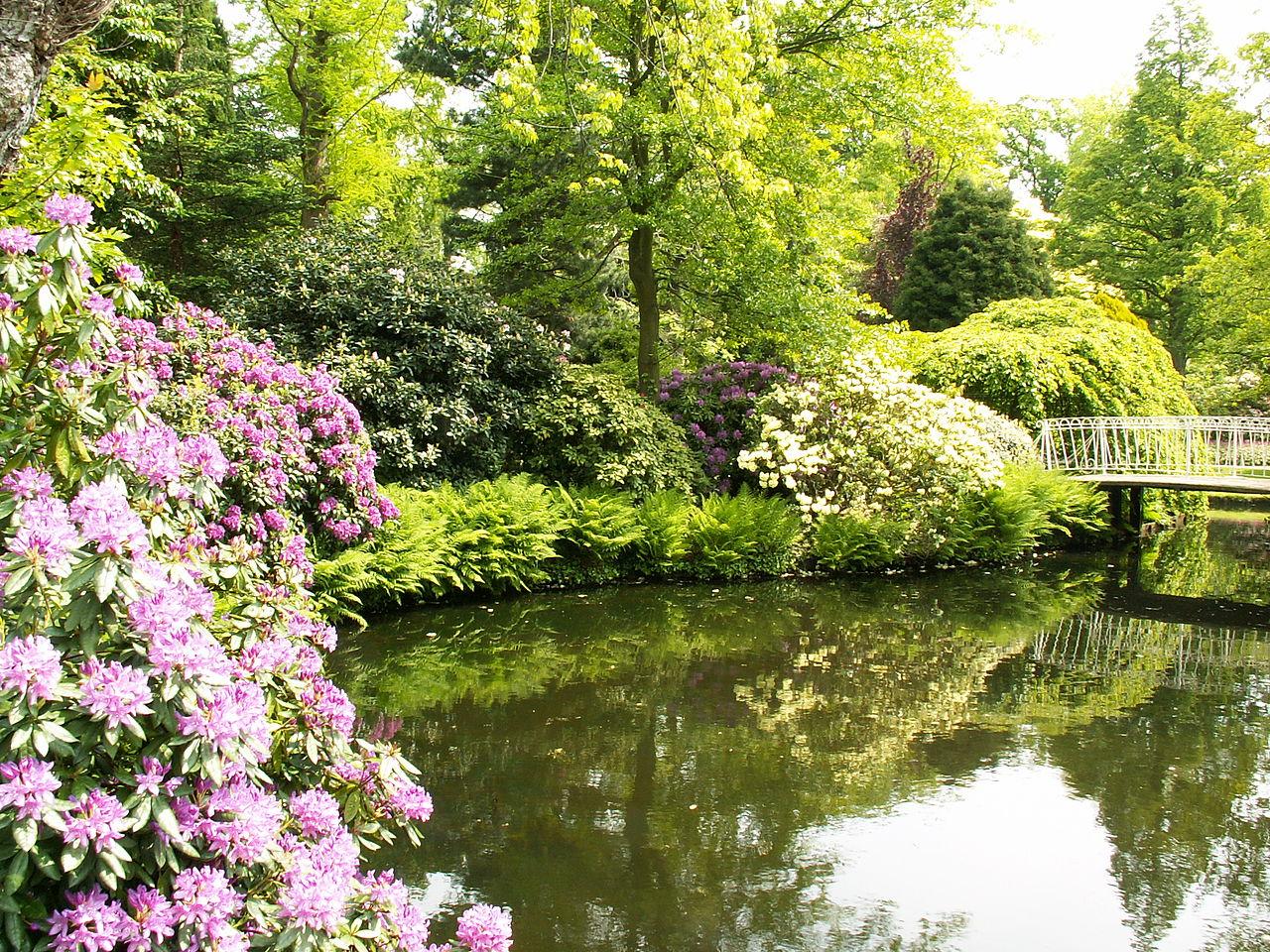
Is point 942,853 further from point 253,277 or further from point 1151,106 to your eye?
point 1151,106

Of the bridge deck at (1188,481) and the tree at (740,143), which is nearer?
the tree at (740,143)

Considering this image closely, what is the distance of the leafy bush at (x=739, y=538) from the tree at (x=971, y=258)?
13.3 metres

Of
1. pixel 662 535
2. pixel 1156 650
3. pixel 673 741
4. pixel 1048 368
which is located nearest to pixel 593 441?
pixel 662 535

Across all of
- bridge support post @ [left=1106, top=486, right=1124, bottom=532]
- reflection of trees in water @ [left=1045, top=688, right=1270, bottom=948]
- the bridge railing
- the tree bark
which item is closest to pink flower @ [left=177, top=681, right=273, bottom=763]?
the tree bark

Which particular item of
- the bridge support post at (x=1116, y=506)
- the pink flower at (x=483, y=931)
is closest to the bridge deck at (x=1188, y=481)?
the bridge support post at (x=1116, y=506)

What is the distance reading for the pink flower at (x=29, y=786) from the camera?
66.5 inches

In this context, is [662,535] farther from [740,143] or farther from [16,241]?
[16,241]

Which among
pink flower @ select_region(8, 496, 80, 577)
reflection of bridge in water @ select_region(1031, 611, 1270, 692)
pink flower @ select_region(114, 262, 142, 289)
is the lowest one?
reflection of bridge in water @ select_region(1031, 611, 1270, 692)

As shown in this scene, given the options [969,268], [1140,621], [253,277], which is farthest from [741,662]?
[969,268]

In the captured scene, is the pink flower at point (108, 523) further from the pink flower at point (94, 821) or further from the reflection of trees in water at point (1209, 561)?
the reflection of trees in water at point (1209, 561)

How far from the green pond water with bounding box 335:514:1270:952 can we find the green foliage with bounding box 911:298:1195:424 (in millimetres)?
6413

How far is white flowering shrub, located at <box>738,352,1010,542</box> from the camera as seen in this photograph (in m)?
11.3

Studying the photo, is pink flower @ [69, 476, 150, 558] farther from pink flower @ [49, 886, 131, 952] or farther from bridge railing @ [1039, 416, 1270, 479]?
bridge railing @ [1039, 416, 1270, 479]

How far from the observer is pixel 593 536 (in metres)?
9.91
